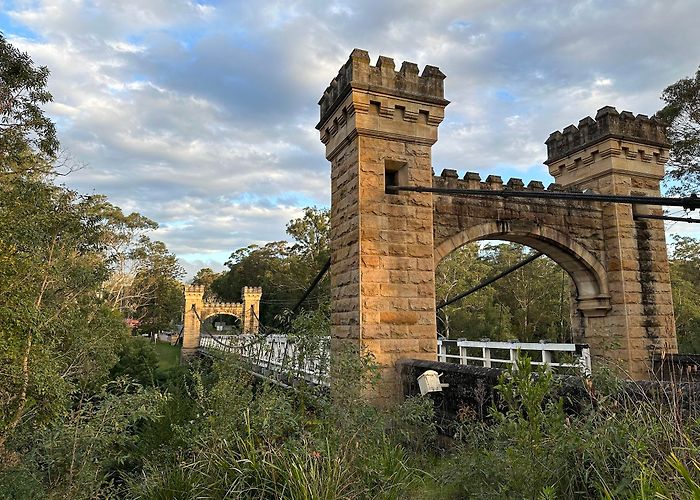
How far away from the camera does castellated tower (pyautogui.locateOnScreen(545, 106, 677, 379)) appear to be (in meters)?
7.18

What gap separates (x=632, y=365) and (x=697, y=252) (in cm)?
2389

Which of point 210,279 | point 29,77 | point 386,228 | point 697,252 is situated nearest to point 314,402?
point 386,228

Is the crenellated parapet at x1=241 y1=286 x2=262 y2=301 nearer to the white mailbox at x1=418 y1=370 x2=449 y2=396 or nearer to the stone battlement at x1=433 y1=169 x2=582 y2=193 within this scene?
the stone battlement at x1=433 y1=169 x2=582 y2=193

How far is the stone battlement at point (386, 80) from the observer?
19.0 feet

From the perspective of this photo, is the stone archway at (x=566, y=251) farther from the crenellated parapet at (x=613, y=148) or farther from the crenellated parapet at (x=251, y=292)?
the crenellated parapet at (x=251, y=292)

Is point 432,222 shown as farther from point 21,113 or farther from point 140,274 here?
point 140,274

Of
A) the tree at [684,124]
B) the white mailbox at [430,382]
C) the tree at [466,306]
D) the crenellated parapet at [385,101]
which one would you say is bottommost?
the white mailbox at [430,382]

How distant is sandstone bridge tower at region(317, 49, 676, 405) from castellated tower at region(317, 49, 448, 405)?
13mm

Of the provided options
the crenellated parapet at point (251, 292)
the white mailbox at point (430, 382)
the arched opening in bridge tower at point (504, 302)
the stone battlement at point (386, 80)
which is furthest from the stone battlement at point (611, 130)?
the crenellated parapet at point (251, 292)

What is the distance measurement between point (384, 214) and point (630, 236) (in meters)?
4.26

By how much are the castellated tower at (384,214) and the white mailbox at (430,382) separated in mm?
751

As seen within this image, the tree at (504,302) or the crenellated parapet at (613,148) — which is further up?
the crenellated parapet at (613,148)

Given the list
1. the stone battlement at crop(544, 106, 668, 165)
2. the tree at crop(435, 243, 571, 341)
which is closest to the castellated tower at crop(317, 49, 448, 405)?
the stone battlement at crop(544, 106, 668, 165)

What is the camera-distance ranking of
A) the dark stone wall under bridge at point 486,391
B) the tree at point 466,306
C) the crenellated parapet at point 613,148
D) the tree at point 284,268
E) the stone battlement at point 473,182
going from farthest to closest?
the tree at point 284,268
the tree at point 466,306
the crenellated parapet at point 613,148
the stone battlement at point 473,182
the dark stone wall under bridge at point 486,391
